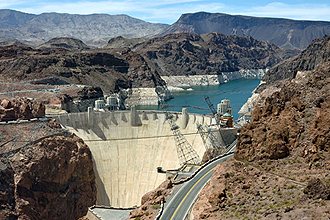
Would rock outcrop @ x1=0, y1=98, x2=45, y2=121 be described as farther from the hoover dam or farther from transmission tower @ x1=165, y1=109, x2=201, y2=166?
transmission tower @ x1=165, y1=109, x2=201, y2=166

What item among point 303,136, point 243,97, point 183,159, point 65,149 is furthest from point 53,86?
point 303,136

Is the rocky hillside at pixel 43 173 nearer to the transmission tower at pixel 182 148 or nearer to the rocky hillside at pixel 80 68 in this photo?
the transmission tower at pixel 182 148

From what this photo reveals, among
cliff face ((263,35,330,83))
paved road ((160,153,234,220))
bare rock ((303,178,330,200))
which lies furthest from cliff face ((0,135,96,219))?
cliff face ((263,35,330,83))

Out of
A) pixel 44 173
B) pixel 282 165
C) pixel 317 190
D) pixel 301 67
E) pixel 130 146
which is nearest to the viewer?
pixel 317 190

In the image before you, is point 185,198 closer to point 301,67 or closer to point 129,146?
point 129,146

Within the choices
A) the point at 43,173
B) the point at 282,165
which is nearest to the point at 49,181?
the point at 43,173

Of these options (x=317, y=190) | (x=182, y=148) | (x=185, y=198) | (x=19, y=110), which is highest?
(x=317, y=190)
